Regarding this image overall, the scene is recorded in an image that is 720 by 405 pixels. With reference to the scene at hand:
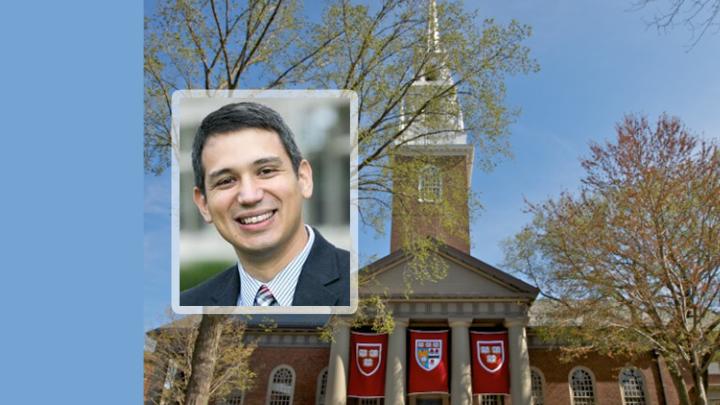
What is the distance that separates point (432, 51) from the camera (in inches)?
382

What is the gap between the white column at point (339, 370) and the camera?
20.7 m

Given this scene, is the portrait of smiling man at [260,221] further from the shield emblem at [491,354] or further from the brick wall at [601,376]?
the brick wall at [601,376]

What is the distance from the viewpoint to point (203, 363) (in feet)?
27.2

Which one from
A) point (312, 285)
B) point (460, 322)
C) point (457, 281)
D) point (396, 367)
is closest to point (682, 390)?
point (460, 322)

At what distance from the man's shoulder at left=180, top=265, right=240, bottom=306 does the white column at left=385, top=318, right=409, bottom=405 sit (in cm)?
1562

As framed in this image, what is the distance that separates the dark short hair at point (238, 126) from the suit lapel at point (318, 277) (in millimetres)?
757

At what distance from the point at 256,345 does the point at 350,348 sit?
3950mm

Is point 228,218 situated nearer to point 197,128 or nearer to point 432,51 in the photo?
point 197,128

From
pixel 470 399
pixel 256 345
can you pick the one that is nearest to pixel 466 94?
pixel 470 399

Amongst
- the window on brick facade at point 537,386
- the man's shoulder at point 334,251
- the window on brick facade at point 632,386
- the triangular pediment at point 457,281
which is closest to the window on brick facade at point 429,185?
the man's shoulder at point 334,251

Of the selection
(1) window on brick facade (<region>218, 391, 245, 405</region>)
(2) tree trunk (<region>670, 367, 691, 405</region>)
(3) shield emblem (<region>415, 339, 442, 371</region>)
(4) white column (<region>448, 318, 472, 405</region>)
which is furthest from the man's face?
(1) window on brick facade (<region>218, 391, 245, 405</region>)

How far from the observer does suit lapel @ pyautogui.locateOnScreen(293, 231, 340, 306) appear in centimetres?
546

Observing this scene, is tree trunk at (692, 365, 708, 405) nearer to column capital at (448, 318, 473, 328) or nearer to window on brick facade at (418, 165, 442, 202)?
column capital at (448, 318, 473, 328)

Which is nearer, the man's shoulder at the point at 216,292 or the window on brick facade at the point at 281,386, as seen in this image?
the man's shoulder at the point at 216,292
